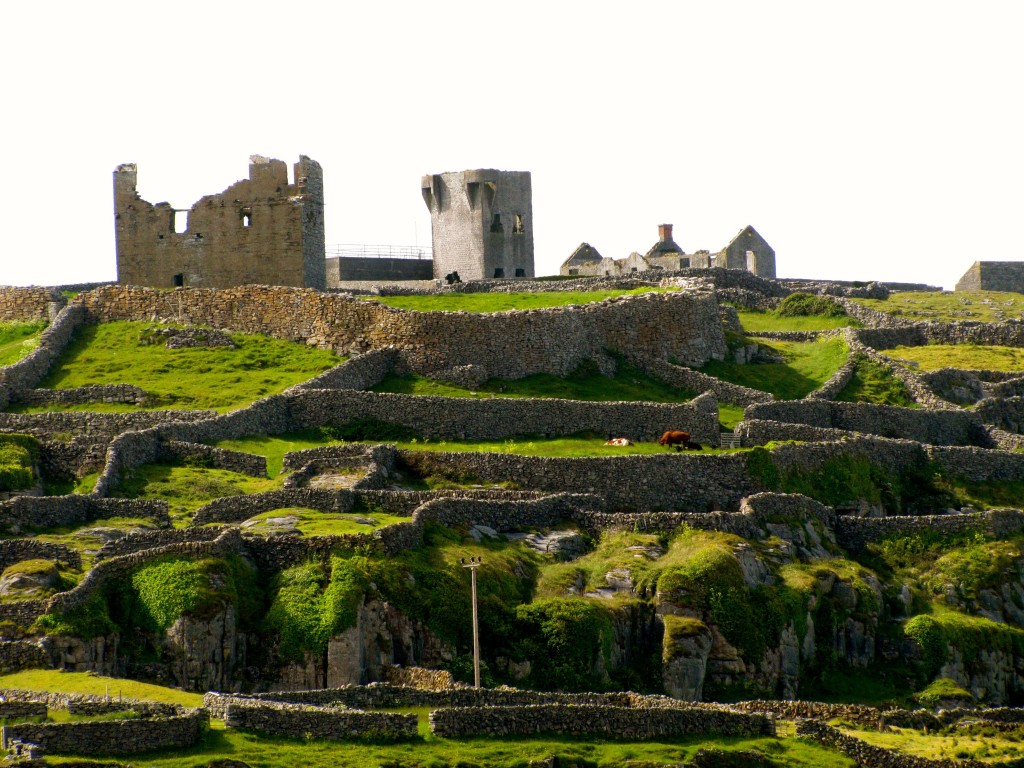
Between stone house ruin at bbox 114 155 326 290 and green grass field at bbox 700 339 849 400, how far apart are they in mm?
15769

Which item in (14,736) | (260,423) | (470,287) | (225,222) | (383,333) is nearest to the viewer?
(14,736)

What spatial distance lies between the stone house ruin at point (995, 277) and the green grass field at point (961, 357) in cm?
2842

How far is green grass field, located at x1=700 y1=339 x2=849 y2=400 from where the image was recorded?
8088cm

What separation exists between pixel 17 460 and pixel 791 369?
3154 centimetres

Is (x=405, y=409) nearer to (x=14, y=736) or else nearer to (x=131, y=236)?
(x=131, y=236)

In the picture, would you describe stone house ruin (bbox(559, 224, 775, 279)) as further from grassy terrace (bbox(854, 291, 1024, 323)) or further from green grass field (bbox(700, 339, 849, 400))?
green grass field (bbox(700, 339, 849, 400))

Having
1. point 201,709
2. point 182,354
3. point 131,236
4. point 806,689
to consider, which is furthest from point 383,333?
point 201,709

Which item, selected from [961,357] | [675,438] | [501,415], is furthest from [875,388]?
[501,415]

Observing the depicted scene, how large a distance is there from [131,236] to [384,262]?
63.8ft

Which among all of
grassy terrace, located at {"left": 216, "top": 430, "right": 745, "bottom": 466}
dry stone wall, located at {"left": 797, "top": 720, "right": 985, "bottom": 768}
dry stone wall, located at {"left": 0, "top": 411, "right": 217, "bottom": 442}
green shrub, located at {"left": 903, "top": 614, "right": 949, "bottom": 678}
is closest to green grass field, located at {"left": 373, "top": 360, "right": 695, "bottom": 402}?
grassy terrace, located at {"left": 216, "top": 430, "right": 745, "bottom": 466}

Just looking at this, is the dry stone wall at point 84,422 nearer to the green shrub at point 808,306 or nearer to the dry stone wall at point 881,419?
the dry stone wall at point 881,419

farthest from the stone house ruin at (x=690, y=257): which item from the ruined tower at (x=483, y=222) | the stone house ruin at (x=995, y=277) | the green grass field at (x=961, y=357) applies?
the green grass field at (x=961, y=357)

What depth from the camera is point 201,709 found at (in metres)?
43.8

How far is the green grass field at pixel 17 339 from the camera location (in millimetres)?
78125
